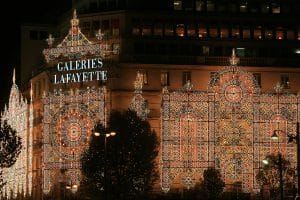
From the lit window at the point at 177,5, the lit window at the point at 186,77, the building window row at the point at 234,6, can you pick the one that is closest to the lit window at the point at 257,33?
the building window row at the point at 234,6

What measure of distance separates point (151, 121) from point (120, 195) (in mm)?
27138

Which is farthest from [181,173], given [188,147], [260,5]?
[260,5]

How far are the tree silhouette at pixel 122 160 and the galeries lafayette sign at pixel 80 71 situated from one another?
20934 mm

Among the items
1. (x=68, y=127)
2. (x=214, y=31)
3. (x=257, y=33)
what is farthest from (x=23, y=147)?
(x=257, y=33)

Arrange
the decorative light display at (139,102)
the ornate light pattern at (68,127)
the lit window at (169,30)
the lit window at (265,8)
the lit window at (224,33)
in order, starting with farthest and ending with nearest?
the lit window at (265,8), the lit window at (224,33), the lit window at (169,30), the decorative light display at (139,102), the ornate light pattern at (68,127)

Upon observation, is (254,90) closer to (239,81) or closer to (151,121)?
(239,81)

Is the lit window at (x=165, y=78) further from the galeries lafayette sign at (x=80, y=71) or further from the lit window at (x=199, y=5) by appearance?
the lit window at (x=199, y=5)

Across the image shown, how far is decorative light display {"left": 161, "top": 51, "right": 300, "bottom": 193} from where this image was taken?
147 metres

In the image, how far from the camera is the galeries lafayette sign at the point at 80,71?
154m

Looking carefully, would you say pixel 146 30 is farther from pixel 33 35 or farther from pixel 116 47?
pixel 33 35

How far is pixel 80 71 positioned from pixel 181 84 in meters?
14.0

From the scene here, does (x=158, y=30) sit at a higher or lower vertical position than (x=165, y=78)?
higher

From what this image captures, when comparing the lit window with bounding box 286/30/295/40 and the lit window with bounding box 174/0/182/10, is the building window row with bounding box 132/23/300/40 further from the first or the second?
the lit window with bounding box 174/0/182/10

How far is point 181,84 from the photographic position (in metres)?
157
